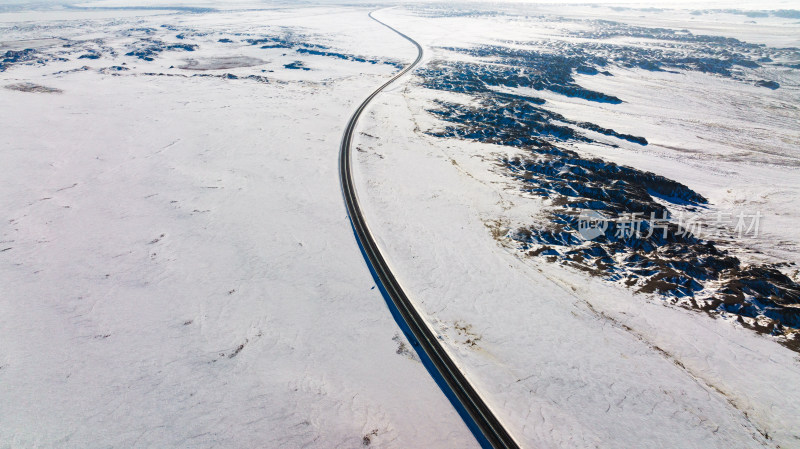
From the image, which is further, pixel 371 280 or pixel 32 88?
pixel 32 88

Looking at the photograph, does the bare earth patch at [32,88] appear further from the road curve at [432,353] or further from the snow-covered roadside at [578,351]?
the snow-covered roadside at [578,351]

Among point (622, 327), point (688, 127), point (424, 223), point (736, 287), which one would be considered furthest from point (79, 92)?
point (688, 127)

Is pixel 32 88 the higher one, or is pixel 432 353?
pixel 32 88

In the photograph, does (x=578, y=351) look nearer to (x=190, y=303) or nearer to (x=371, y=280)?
(x=371, y=280)

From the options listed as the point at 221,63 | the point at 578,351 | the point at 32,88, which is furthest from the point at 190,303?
the point at 221,63

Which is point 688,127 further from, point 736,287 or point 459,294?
point 459,294

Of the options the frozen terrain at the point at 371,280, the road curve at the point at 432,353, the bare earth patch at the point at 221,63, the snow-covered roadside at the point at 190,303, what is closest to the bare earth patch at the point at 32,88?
the frozen terrain at the point at 371,280
